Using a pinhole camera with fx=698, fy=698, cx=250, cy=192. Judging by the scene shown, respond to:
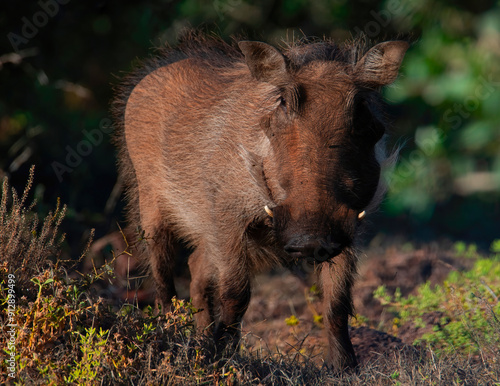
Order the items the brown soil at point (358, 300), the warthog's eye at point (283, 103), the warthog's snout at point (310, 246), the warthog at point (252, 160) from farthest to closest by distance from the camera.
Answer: the brown soil at point (358, 300) → the warthog's eye at point (283, 103) → the warthog at point (252, 160) → the warthog's snout at point (310, 246)

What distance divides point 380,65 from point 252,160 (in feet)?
2.85

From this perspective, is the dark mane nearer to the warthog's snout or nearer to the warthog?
the warthog

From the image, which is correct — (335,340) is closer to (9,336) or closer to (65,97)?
(9,336)

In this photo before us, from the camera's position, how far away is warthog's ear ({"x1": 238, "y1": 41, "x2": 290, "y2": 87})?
12.0 feet

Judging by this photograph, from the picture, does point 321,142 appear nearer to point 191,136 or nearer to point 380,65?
point 380,65

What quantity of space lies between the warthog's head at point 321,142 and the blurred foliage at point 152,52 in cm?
274

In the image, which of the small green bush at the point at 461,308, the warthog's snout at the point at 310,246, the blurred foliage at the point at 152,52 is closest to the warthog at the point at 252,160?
the warthog's snout at the point at 310,246

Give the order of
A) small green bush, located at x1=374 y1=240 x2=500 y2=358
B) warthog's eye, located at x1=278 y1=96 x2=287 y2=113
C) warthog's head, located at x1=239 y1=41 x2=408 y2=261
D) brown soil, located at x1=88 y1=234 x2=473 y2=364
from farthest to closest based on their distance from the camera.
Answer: brown soil, located at x1=88 y1=234 x2=473 y2=364
small green bush, located at x1=374 y1=240 x2=500 y2=358
warthog's eye, located at x1=278 y1=96 x2=287 y2=113
warthog's head, located at x1=239 y1=41 x2=408 y2=261

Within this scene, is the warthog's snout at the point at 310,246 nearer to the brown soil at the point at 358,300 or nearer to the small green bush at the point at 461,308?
the small green bush at the point at 461,308

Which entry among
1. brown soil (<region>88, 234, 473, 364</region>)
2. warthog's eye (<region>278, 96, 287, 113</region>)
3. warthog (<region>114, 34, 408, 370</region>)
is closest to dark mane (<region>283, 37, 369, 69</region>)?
warthog (<region>114, 34, 408, 370</region>)

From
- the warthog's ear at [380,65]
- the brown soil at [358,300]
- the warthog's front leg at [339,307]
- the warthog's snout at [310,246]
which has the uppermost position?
the warthog's ear at [380,65]

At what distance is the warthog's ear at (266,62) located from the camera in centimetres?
366

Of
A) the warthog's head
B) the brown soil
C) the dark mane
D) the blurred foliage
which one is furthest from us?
the blurred foliage

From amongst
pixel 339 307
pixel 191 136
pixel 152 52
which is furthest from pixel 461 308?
pixel 152 52
